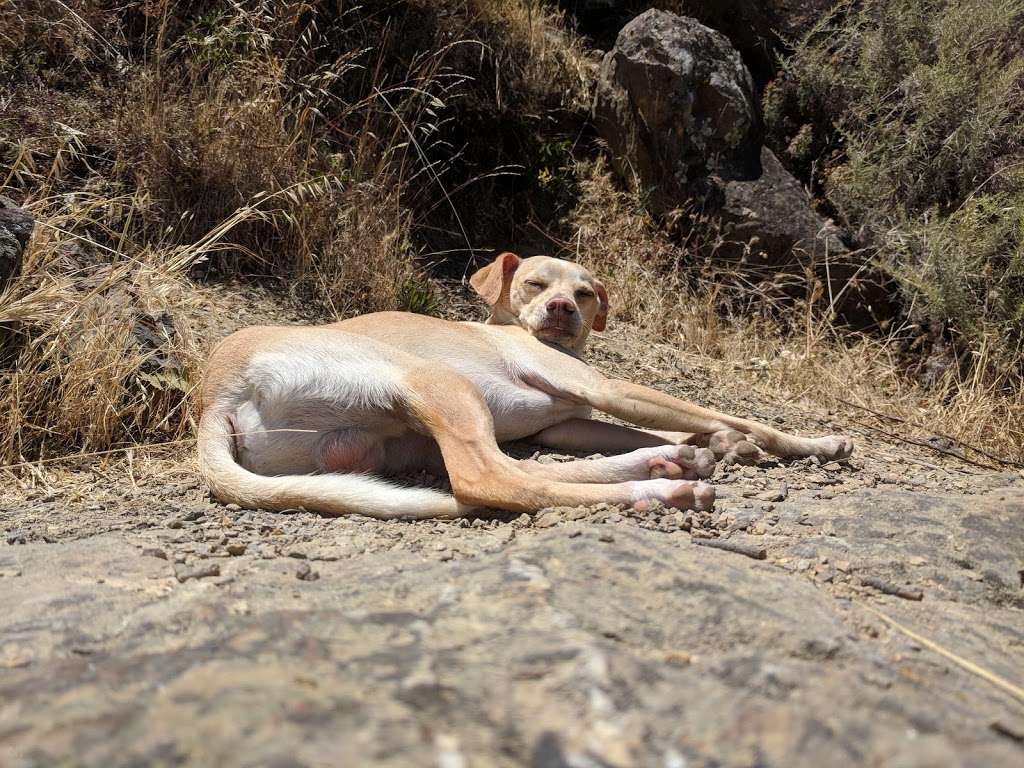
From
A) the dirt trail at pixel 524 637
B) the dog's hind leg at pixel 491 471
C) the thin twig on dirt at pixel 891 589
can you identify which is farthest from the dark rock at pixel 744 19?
the thin twig on dirt at pixel 891 589

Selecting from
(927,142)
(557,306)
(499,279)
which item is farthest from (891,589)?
(927,142)

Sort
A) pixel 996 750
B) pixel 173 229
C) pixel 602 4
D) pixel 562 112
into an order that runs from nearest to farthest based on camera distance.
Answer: pixel 996 750 → pixel 173 229 → pixel 562 112 → pixel 602 4

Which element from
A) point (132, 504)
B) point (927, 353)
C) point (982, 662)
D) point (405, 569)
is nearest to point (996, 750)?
point (982, 662)

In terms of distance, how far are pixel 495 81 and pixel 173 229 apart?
3.38 metres

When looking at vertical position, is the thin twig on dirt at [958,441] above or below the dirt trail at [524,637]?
below

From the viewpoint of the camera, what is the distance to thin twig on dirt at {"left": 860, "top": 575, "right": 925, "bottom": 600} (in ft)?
7.02

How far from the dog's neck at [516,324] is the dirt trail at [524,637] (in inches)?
61.1

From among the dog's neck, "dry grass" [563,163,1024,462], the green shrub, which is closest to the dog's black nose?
the dog's neck

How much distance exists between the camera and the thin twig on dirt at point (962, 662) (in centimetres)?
164

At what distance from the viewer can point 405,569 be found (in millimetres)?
2080

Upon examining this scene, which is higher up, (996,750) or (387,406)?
(996,750)

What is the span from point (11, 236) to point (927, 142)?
21.4 feet

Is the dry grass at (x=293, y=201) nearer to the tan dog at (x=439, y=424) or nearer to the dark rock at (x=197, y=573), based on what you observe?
the tan dog at (x=439, y=424)

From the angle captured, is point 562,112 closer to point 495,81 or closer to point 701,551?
point 495,81
